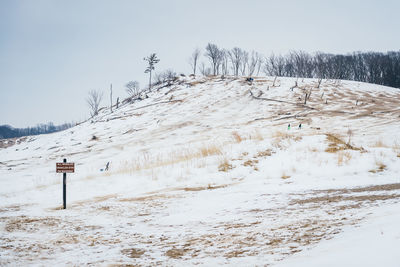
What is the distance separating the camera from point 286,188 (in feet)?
29.3

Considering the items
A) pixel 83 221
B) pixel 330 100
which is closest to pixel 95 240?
pixel 83 221

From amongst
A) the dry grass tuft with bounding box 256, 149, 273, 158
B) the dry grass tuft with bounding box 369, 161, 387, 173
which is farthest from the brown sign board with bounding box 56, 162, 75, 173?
the dry grass tuft with bounding box 369, 161, 387, 173

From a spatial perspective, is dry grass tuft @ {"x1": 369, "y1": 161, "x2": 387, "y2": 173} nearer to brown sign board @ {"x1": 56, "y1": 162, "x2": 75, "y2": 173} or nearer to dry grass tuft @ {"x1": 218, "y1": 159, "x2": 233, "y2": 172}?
dry grass tuft @ {"x1": 218, "y1": 159, "x2": 233, "y2": 172}

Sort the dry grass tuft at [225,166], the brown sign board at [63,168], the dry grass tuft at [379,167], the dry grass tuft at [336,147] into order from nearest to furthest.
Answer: the brown sign board at [63,168]
the dry grass tuft at [379,167]
the dry grass tuft at [225,166]
the dry grass tuft at [336,147]

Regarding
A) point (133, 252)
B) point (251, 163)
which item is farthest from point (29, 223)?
point (251, 163)

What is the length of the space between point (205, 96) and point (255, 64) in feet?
133

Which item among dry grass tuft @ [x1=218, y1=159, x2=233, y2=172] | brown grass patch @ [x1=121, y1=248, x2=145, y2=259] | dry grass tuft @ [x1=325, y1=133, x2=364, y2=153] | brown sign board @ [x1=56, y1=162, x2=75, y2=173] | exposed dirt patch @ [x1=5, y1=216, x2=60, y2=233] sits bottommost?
exposed dirt patch @ [x1=5, y1=216, x2=60, y2=233]

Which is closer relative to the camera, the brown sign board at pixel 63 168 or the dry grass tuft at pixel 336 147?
the brown sign board at pixel 63 168

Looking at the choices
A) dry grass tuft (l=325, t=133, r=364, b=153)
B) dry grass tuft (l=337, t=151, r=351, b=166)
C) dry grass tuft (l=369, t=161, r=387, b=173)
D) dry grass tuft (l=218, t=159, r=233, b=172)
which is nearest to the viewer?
dry grass tuft (l=369, t=161, r=387, b=173)

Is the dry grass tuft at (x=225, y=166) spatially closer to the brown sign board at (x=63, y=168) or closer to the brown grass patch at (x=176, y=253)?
the brown sign board at (x=63, y=168)

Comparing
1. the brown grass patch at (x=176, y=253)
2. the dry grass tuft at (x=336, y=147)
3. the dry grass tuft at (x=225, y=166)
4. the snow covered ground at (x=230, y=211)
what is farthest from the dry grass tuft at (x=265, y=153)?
the brown grass patch at (x=176, y=253)

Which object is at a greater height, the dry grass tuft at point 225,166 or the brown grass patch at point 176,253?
the dry grass tuft at point 225,166

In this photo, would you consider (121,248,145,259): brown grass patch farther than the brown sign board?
No

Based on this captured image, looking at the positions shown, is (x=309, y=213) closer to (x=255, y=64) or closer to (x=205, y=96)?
(x=205, y=96)
